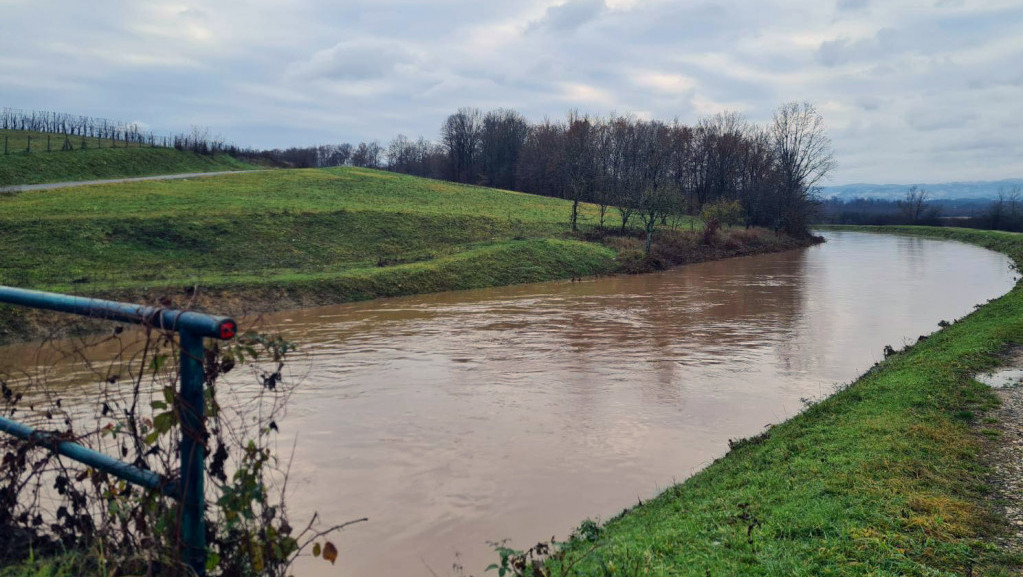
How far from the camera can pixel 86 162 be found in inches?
1845

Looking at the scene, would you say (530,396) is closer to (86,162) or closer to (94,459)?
(94,459)

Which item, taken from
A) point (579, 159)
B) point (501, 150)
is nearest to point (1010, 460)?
point (579, 159)

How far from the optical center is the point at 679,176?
7975 cm

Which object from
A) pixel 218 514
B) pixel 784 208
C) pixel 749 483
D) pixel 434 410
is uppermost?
pixel 784 208

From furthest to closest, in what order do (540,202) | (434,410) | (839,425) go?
(540,202) → (434,410) → (839,425)

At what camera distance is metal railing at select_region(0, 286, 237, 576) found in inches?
104

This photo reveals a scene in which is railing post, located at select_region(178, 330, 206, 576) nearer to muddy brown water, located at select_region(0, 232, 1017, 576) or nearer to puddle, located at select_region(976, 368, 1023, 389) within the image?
muddy brown water, located at select_region(0, 232, 1017, 576)

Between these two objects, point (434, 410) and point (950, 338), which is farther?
point (950, 338)

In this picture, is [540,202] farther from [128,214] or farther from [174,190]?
[128,214]

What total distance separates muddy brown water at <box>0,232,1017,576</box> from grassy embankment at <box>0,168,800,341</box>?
226 centimetres

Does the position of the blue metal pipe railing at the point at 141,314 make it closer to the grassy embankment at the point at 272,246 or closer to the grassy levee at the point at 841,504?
the grassy levee at the point at 841,504

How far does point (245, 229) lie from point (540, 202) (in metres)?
35.9

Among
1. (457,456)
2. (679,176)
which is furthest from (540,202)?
(457,456)

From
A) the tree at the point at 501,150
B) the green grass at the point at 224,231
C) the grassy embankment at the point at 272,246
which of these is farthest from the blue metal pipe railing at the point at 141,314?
the tree at the point at 501,150
